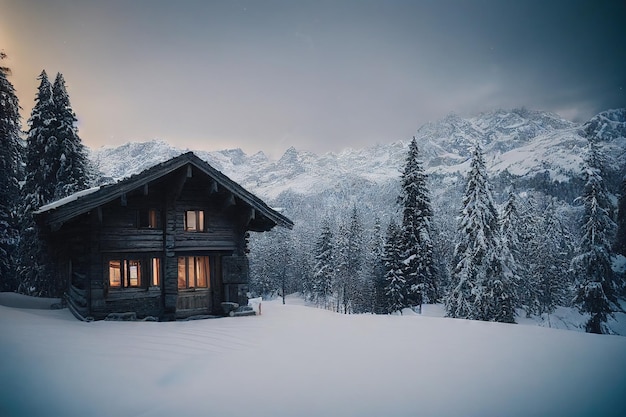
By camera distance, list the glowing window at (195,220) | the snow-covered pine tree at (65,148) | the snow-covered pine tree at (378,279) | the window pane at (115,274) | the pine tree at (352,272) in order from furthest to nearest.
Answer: the pine tree at (352,272) < the snow-covered pine tree at (378,279) < the snow-covered pine tree at (65,148) < the glowing window at (195,220) < the window pane at (115,274)

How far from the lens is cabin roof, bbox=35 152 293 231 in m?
11.0

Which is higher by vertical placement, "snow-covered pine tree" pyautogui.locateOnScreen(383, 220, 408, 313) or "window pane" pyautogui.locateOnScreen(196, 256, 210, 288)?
"window pane" pyautogui.locateOnScreen(196, 256, 210, 288)

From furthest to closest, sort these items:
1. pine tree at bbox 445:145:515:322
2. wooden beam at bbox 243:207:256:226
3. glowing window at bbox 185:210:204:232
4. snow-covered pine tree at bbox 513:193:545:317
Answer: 1. snow-covered pine tree at bbox 513:193:545:317
2. pine tree at bbox 445:145:515:322
3. glowing window at bbox 185:210:204:232
4. wooden beam at bbox 243:207:256:226

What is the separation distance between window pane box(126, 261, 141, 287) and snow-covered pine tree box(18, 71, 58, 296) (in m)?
13.3

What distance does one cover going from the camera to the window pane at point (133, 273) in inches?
533

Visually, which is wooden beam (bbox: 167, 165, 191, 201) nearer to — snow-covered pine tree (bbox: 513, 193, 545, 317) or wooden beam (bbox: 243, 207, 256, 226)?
wooden beam (bbox: 243, 207, 256, 226)

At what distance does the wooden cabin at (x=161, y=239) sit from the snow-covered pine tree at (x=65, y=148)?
1046cm

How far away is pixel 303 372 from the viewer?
6461mm

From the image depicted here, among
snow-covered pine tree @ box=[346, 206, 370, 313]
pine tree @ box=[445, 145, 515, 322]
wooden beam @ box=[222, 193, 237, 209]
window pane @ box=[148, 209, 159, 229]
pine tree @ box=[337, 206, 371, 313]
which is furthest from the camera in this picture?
pine tree @ box=[337, 206, 371, 313]

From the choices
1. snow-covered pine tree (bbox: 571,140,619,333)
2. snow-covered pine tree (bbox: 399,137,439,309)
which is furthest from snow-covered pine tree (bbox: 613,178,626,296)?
snow-covered pine tree (bbox: 399,137,439,309)

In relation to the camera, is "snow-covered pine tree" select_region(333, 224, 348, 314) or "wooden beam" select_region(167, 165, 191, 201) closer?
"wooden beam" select_region(167, 165, 191, 201)

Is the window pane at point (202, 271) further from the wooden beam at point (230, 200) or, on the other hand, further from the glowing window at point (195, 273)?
the wooden beam at point (230, 200)

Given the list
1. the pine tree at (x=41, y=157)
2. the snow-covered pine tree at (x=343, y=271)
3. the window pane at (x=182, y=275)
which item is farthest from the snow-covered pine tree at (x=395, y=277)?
the pine tree at (x=41, y=157)

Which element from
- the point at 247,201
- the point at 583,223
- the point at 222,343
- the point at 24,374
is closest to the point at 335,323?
the point at 222,343
